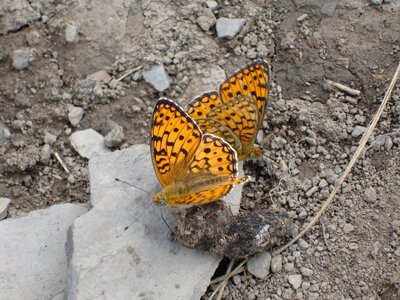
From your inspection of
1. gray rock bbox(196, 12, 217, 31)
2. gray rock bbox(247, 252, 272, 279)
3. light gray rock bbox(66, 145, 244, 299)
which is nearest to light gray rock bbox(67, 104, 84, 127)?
light gray rock bbox(66, 145, 244, 299)

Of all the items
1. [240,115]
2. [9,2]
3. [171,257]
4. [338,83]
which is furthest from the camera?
[9,2]

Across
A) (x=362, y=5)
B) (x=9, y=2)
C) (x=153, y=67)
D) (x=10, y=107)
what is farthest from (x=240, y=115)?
(x=9, y=2)

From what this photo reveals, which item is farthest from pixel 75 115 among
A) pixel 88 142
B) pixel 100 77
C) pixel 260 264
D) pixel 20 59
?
pixel 260 264

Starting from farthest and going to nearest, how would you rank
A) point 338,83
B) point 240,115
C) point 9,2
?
point 9,2, point 338,83, point 240,115

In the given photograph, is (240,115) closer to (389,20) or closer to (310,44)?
(310,44)

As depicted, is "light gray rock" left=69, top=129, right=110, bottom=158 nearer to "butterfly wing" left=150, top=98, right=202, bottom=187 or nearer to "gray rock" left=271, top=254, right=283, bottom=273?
"butterfly wing" left=150, top=98, right=202, bottom=187

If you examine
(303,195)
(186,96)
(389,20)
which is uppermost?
(389,20)
